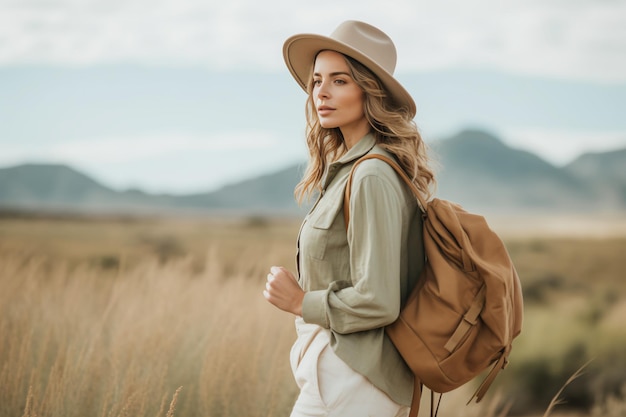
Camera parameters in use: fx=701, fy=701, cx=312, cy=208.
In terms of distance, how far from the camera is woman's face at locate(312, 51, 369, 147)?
6.89 feet

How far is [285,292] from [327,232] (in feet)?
0.68

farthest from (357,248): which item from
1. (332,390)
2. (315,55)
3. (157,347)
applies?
(157,347)

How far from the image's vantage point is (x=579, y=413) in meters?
9.32

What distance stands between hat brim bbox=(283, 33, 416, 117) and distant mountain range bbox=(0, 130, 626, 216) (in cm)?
7757

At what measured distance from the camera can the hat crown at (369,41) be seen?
2.09 m

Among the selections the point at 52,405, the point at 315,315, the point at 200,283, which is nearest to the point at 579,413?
the point at 200,283

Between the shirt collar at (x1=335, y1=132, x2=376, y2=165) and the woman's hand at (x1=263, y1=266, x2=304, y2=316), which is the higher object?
the shirt collar at (x1=335, y1=132, x2=376, y2=165)

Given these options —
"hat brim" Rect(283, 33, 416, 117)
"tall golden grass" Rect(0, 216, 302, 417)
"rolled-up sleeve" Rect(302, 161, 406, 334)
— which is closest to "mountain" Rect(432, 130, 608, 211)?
"tall golden grass" Rect(0, 216, 302, 417)

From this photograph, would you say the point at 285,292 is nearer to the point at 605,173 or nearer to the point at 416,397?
the point at 416,397

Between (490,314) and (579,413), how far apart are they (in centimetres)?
846

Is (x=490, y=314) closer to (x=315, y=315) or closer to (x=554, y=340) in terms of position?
(x=315, y=315)

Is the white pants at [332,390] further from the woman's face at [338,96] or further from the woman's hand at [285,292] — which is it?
the woman's face at [338,96]

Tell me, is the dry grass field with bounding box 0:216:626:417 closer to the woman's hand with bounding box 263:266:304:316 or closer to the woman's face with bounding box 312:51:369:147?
the woman's hand with bounding box 263:266:304:316

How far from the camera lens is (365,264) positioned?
180cm
